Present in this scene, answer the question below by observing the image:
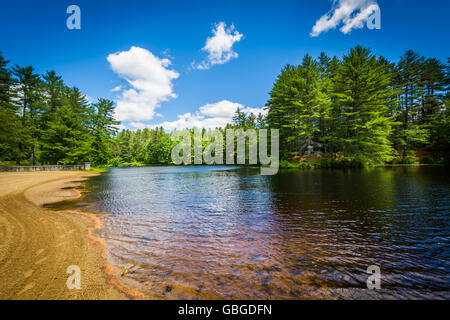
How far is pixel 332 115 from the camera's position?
34.5 meters

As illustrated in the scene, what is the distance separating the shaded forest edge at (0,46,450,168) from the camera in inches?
1119

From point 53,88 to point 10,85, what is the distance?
768 centimetres

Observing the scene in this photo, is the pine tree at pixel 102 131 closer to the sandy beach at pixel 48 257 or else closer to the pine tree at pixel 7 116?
the pine tree at pixel 7 116

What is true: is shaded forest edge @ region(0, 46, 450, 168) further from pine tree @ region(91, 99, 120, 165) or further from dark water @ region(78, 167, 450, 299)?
dark water @ region(78, 167, 450, 299)

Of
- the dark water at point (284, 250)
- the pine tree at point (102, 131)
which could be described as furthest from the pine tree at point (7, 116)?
the dark water at point (284, 250)

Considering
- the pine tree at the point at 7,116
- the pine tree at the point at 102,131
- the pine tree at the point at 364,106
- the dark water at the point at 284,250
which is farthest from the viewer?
the pine tree at the point at 102,131

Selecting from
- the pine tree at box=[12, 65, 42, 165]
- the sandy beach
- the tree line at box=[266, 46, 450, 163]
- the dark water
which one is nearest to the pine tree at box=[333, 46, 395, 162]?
the tree line at box=[266, 46, 450, 163]

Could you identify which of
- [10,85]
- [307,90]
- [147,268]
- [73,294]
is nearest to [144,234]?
[147,268]

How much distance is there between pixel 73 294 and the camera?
276 centimetres

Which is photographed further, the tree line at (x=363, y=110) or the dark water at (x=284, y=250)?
the tree line at (x=363, y=110)

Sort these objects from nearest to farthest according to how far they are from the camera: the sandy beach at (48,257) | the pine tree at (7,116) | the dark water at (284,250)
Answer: the sandy beach at (48,257)
the dark water at (284,250)
the pine tree at (7,116)

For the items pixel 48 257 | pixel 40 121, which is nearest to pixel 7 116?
pixel 40 121

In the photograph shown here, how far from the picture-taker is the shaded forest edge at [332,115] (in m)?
28.4
